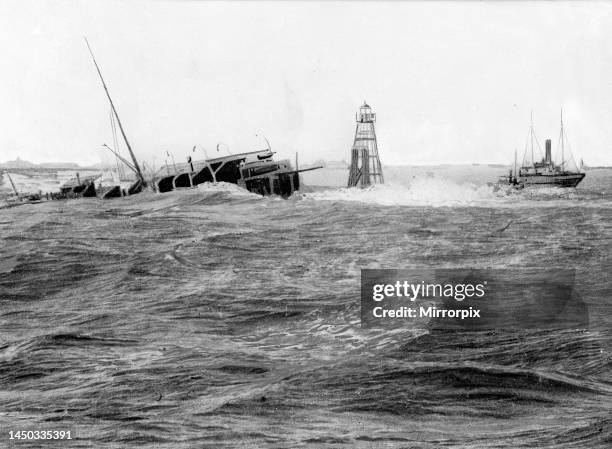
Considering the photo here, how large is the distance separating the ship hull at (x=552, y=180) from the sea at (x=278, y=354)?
46.1 meters

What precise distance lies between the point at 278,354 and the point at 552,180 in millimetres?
62142

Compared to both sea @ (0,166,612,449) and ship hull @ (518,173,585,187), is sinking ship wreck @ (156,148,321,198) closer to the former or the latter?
sea @ (0,166,612,449)

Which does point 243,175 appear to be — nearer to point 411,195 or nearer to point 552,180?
point 411,195

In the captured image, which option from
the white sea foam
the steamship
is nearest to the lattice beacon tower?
the white sea foam

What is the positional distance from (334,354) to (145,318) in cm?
453

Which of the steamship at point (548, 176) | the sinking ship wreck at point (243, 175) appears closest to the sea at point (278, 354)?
the sinking ship wreck at point (243, 175)

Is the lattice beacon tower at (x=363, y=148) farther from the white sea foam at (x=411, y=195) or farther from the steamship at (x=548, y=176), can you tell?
the steamship at (x=548, y=176)

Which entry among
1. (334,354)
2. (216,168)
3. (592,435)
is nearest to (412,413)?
(592,435)

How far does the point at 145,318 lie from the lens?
12.9 metres

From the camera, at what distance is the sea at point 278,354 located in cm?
726

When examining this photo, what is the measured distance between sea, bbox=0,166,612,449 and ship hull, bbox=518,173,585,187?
1816 inches

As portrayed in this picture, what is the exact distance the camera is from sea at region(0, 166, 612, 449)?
7262 mm

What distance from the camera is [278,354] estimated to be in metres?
10.5

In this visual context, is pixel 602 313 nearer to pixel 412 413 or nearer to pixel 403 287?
pixel 403 287
